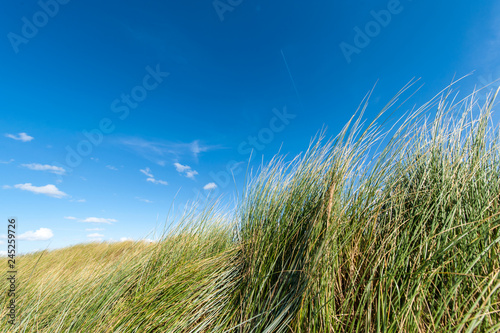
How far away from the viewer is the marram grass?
0.95m

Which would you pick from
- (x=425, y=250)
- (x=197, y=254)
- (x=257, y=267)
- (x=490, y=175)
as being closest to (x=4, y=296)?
(x=197, y=254)

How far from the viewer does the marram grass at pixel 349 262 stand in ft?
3.10

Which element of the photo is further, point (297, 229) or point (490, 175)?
point (297, 229)

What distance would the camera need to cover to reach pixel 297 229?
149cm

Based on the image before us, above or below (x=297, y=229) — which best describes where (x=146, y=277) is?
below

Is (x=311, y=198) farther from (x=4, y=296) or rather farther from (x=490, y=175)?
(x=4, y=296)

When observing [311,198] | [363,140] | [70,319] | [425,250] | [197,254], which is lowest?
[70,319]

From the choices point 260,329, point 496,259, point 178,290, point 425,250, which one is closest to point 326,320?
point 260,329

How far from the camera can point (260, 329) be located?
4.15ft

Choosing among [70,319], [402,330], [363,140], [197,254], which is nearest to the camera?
[402,330]

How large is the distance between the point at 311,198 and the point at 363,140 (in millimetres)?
489

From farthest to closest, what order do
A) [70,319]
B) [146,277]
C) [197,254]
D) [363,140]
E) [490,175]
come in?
[197,254] → [146,277] → [70,319] → [363,140] → [490,175]

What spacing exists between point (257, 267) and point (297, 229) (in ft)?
1.23

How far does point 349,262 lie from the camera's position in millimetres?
1206
